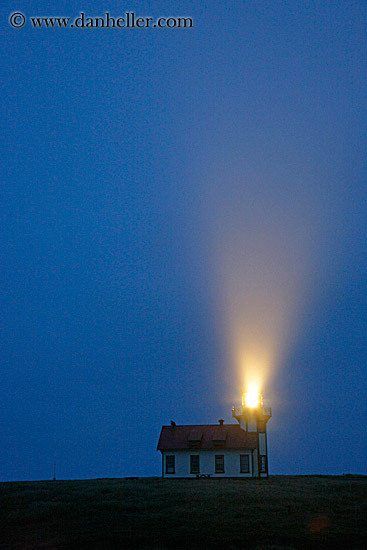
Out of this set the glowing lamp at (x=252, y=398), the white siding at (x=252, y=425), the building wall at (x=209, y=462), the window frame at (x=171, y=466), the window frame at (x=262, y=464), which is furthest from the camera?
the glowing lamp at (x=252, y=398)

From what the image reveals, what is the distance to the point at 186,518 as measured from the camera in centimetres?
2909

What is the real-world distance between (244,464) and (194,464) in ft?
14.3

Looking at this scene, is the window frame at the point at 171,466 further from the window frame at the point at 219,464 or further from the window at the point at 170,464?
the window frame at the point at 219,464

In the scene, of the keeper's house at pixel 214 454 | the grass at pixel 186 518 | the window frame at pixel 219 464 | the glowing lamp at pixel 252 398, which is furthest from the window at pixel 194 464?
the grass at pixel 186 518

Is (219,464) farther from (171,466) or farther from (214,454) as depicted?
(171,466)

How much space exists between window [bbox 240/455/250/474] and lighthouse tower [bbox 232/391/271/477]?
0.55m

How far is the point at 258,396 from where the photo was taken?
56.6 m

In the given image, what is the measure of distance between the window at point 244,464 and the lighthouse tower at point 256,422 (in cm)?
55

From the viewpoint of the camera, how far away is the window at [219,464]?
2064 inches

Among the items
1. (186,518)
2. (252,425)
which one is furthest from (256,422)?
(186,518)

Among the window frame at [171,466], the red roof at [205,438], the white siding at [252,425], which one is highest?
the white siding at [252,425]

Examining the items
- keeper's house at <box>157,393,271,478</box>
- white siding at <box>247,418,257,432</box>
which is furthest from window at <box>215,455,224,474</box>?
white siding at <box>247,418,257,432</box>

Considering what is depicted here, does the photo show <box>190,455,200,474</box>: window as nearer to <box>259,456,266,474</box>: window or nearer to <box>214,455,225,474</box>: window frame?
<box>214,455,225,474</box>: window frame

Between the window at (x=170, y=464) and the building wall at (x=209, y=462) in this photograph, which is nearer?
the building wall at (x=209, y=462)
